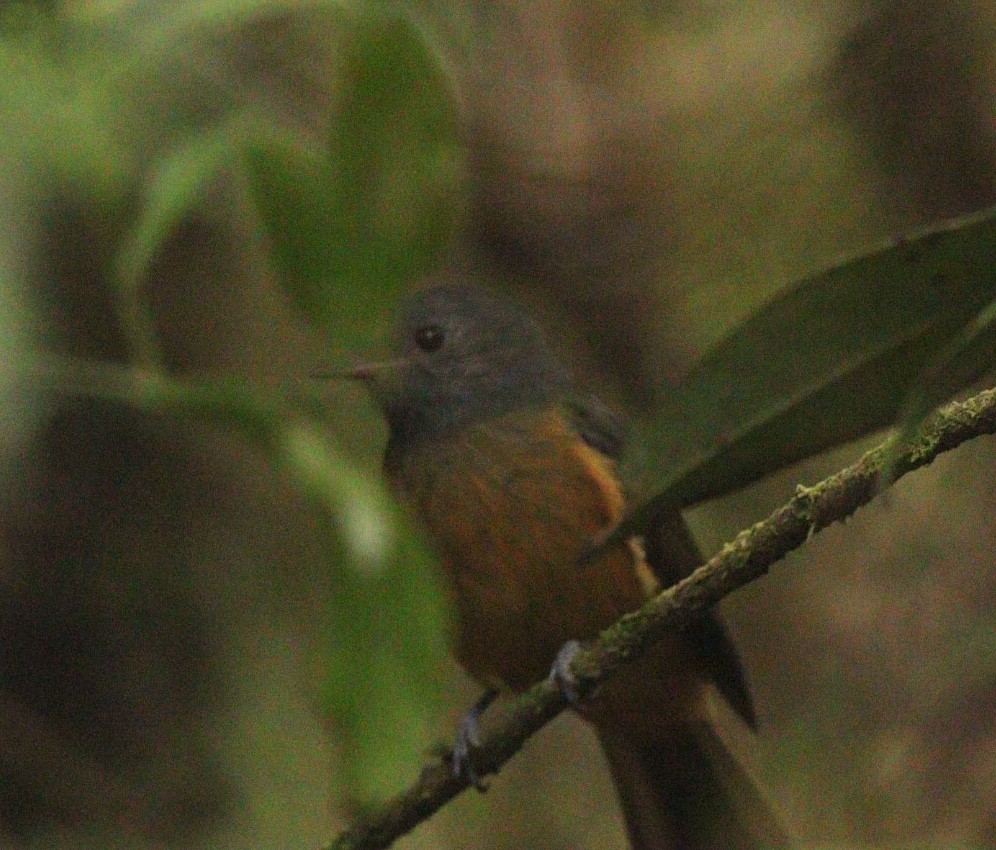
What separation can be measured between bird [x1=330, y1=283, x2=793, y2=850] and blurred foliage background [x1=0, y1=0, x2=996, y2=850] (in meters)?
0.29

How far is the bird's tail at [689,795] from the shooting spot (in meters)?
3.26

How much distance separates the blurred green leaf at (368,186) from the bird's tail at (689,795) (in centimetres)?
129

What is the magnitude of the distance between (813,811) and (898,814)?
0.28m

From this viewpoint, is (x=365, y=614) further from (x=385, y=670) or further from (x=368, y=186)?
(x=368, y=186)

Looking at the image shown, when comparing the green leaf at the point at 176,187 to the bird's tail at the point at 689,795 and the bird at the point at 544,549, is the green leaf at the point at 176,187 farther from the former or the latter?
the bird's tail at the point at 689,795

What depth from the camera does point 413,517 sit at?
10.5 ft

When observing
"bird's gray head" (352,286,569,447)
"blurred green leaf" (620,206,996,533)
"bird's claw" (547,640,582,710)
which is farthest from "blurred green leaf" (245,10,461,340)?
"blurred green leaf" (620,206,996,533)

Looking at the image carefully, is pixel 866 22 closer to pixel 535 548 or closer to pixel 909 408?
pixel 535 548

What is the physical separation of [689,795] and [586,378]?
1.78 m

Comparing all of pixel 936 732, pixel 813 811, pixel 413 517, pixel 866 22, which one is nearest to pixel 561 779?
pixel 813 811

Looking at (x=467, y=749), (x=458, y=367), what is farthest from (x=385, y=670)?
(x=458, y=367)

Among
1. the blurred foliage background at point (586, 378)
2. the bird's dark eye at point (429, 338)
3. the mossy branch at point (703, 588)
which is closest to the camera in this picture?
the mossy branch at point (703, 588)

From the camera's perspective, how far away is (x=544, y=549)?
3.06 metres

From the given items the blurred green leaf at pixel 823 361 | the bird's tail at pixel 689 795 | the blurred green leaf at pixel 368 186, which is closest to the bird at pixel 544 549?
the bird's tail at pixel 689 795
